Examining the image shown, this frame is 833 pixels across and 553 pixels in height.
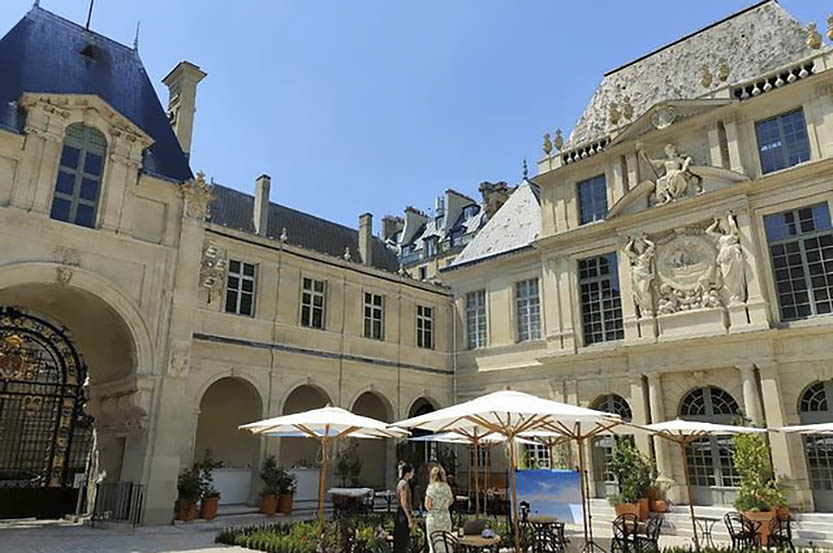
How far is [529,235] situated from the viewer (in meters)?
21.0

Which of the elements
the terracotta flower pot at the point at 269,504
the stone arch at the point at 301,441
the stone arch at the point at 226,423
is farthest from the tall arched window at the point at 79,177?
the stone arch at the point at 301,441

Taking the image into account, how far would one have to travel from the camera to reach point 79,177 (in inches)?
501

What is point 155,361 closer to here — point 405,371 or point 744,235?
point 405,371

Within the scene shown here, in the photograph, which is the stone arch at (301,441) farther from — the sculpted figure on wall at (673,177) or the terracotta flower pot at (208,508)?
the sculpted figure on wall at (673,177)

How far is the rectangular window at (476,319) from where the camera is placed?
70.1ft

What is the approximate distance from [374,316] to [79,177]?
976 centimetres

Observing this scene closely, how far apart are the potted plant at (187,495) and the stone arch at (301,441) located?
5.73 meters

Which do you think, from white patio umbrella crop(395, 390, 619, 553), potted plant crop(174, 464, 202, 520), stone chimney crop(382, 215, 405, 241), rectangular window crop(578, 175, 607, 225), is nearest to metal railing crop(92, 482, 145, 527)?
potted plant crop(174, 464, 202, 520)

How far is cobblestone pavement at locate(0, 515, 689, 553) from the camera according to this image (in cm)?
966

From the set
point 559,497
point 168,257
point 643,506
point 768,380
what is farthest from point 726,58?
point 168,257

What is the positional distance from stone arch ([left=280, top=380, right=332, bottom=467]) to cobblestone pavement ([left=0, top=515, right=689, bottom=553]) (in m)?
5.59

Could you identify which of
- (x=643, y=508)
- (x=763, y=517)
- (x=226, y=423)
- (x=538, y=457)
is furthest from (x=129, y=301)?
(x=763, y=517)

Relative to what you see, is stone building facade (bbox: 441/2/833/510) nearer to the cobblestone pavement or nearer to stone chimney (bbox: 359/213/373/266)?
the cobblestone pavement

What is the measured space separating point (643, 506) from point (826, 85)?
1096 centimetres
